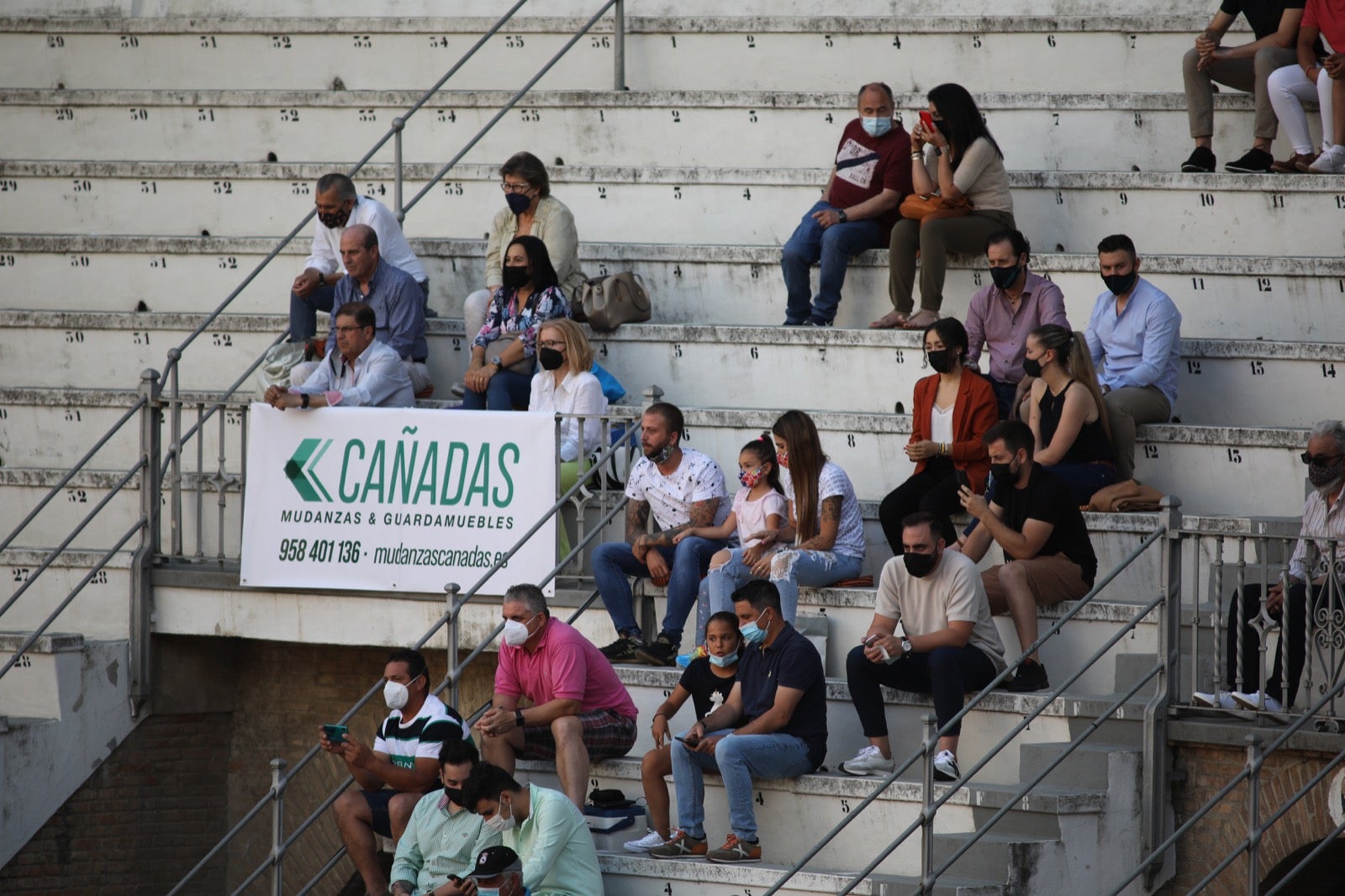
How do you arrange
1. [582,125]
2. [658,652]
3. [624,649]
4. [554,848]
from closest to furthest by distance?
[554,848] < [658,652] < [624,649] < [582,125]

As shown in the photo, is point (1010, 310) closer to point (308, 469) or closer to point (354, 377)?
point (354, 377)

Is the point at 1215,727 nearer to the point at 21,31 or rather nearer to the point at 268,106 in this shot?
the point at 268,106

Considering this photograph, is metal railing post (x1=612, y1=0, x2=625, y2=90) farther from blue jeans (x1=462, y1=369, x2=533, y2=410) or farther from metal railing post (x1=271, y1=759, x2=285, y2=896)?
metal railing post (x1=271, y1=759, x2=285, y2=896)

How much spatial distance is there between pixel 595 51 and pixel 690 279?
3009 millimetres

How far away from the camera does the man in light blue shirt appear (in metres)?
10.0

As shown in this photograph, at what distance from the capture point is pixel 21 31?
49.9 feet

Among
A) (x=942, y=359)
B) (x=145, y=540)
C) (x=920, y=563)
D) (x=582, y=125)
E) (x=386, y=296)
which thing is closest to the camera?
(x=920, y=563)

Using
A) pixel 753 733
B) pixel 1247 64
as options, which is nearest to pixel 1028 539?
pixel 753 733

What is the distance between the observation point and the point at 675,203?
42.0 feet

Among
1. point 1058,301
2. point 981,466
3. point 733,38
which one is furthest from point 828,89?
point 981,466

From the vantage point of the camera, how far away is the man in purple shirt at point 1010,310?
1011 cm

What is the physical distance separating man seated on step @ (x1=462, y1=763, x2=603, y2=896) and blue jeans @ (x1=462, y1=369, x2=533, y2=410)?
3.05 metres

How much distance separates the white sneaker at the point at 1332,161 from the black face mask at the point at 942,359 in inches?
122

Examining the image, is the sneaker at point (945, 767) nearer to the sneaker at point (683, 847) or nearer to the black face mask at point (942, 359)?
the sneaker at point (683, 847)
